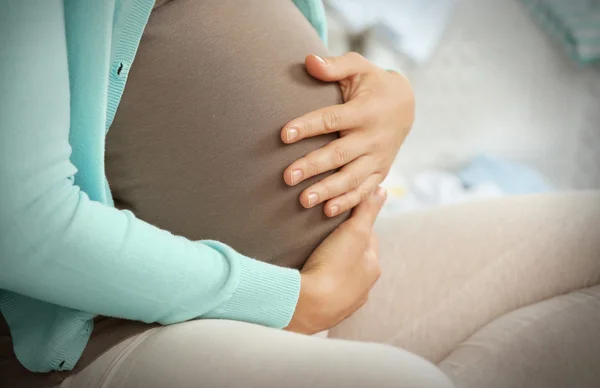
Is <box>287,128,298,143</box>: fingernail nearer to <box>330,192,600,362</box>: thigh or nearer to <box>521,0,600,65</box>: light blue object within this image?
<box>330,192,600,362</box>: thigh

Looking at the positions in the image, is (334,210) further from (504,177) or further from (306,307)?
(504,177)

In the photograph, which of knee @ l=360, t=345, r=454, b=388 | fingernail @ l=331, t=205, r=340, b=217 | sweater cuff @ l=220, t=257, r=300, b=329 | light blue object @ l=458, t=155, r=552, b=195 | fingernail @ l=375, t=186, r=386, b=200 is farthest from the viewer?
light blue object @ l=458, t=155, r=552, b=195

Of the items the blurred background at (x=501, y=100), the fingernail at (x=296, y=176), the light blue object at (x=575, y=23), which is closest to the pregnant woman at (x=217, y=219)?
the fingernail at (x=296, y=176)

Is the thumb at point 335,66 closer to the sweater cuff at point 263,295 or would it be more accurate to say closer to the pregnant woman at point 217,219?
the pregnant woman at point 217,219

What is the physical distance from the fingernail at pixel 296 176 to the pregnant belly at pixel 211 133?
18mm

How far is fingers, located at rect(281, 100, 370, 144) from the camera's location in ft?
2.08

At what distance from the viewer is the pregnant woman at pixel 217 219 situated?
1.48ft

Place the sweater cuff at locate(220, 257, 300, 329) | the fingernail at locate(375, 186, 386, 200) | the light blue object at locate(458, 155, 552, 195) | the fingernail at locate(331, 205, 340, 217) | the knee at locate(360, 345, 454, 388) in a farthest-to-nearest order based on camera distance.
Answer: the light blue object at locate(458, 155, 552, 195) → the fingernail at locate(375, 186, 386, 200) → the fingernail at locate(331, 205, 340, 217) → the sweater cuff at locate(220, 257, 300, 329) → the knee at locate(360, 345, 454, 388)

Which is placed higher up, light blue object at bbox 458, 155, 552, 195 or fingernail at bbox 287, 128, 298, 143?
fingernail at bbox 287, 128, 298, 143

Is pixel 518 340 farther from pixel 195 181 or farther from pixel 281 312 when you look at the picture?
pixel 195 181

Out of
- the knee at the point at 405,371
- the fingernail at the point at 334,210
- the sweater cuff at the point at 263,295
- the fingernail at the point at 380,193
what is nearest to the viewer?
the knee at the point at 405,371

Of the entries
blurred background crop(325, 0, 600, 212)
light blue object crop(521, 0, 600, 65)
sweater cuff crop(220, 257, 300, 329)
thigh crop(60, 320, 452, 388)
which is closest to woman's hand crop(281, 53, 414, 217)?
sweater cuff crop(220, 257, 300, 329)

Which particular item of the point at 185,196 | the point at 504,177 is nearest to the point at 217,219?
the point at 185,196

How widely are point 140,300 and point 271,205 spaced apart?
19 centimetres
